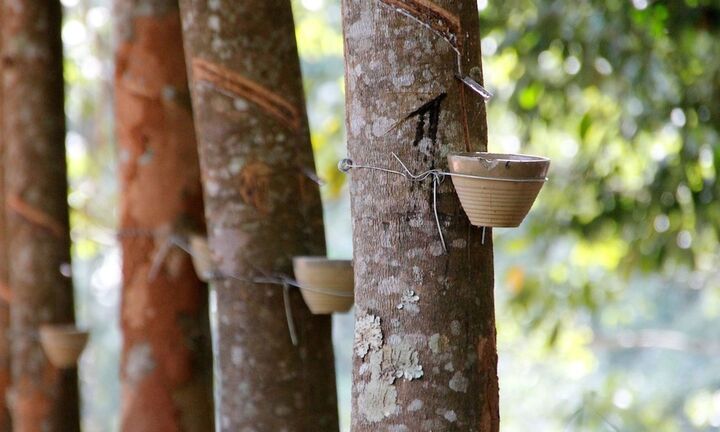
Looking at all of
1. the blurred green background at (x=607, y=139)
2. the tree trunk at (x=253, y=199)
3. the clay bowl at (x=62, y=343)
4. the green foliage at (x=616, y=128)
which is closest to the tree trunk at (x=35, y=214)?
the clay bowl at (x=62, y=343)

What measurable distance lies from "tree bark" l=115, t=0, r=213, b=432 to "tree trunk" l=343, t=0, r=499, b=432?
4.52 ft

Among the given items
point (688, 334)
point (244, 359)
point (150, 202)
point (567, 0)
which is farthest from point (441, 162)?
point (688, 334)

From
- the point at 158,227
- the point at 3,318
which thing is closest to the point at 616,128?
the point at 158,227

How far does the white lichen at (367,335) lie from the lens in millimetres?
1072

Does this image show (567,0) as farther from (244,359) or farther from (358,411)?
(358,411)

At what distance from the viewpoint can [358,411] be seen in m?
1.09

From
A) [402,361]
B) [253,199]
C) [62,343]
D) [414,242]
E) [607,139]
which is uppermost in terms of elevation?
[607,139]

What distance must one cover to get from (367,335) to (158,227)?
145cm

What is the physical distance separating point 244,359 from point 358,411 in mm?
709

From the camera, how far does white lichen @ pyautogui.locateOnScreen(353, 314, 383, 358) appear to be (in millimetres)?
1072

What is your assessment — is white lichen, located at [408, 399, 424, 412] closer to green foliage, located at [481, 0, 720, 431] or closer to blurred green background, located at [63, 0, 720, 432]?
blurred green background, located at [63, 0, 720, 432]

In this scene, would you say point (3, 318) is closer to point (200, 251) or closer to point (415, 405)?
point (200, 251)

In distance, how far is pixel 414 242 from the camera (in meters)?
1.06

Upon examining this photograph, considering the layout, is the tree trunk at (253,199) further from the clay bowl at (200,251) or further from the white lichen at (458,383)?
the white lichen at (458,383)
